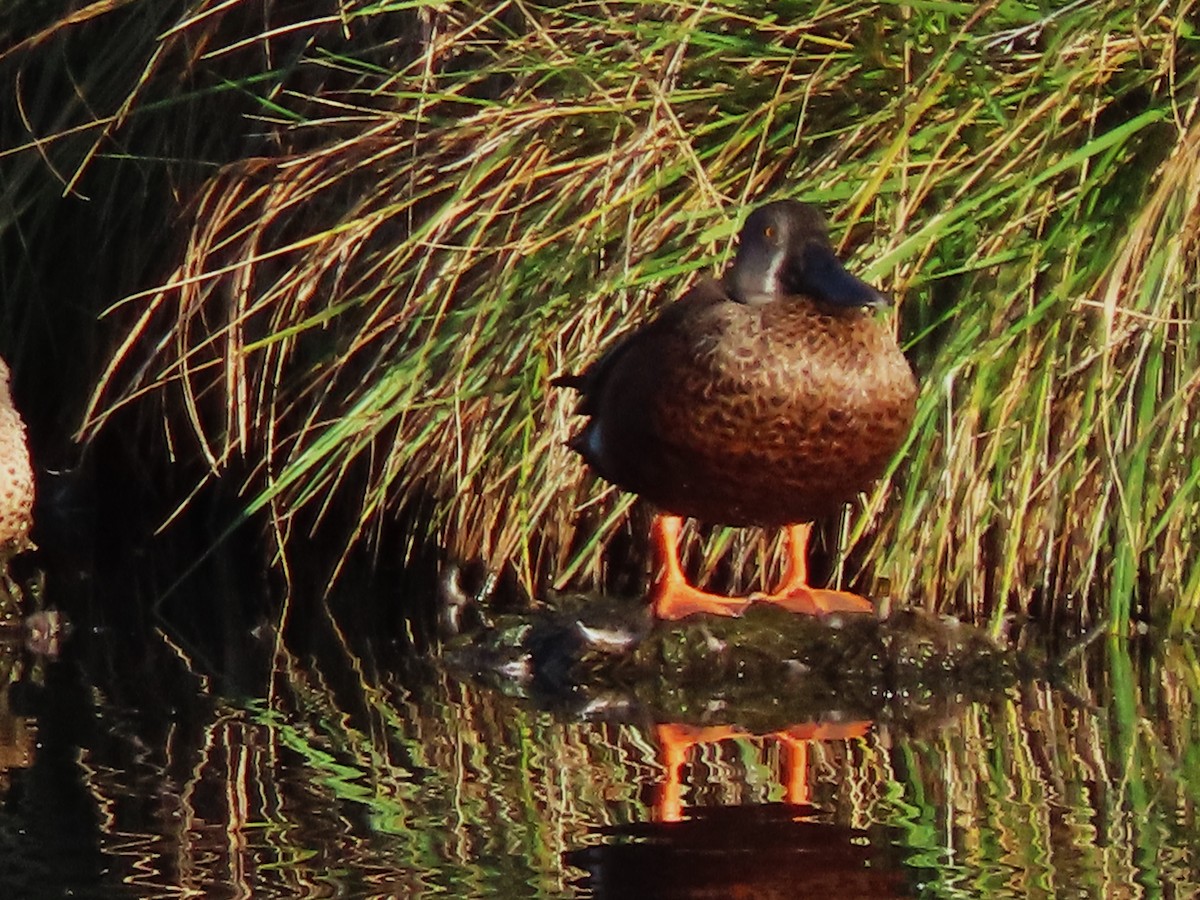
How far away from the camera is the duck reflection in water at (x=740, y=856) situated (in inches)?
118

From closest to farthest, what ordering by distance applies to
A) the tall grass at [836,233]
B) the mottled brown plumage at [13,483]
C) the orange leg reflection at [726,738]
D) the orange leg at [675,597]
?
1. the orange leg reflection at [726,738]
2. the orange leg at [675,597]
3. the tall grass at [836,233]
4. the mottled brown plumage at [13,483]

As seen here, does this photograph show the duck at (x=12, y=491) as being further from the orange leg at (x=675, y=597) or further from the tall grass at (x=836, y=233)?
the orange leg at (x=675, y=597)

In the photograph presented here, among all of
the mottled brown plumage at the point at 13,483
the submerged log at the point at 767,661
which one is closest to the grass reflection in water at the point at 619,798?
the submerged log at the point at 767,661

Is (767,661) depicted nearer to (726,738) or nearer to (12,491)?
(726,738)

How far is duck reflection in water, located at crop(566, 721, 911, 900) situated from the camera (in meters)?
3.00

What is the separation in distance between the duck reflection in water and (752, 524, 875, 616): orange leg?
1033mm

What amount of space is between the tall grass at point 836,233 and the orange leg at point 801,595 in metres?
0.19

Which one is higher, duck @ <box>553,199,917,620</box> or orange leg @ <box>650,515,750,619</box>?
duck @ <box>553,199,917,620</box>

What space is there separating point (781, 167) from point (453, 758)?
5.78ft

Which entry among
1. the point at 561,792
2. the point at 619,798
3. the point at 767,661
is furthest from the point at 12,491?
the point at 619,798

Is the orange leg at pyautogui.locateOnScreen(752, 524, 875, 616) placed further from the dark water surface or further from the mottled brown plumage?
the mottled brown plumage

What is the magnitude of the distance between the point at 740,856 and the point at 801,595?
1.51 m

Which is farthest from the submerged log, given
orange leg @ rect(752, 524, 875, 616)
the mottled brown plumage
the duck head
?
the mottled brown plumage

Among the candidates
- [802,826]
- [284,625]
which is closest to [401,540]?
[284,625]
